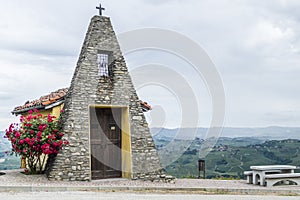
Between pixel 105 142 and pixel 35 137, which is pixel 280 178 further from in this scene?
pixel 35 137

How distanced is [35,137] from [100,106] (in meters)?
2.47

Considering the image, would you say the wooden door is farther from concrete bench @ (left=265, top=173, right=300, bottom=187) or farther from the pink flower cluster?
concrete bench @ (left=265, top=173, right=300, bottom=187)

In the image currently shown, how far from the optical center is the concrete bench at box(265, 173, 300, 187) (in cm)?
1281

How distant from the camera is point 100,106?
1276 centimetres

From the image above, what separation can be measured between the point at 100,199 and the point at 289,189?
7.03 metres

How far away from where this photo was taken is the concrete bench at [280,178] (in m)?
12.8

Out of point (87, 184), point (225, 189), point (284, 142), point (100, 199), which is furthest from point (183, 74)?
point (284, 142)

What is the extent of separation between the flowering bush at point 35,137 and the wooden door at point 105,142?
131 centimetres

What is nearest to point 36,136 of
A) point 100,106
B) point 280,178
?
point 100,106

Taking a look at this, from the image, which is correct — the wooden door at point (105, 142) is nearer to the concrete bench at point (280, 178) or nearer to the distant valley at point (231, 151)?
the distant valley at point (231, 151)

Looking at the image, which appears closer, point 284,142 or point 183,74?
point 183,74

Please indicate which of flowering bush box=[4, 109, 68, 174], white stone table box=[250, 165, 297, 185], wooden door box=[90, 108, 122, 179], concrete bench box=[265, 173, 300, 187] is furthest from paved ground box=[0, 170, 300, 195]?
flowering bush box=[4, 109, 68, 174]

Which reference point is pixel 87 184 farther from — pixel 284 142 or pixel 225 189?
pixel 284 142

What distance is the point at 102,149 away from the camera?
13.0 m
